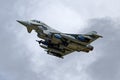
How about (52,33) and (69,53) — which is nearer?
(52,33)

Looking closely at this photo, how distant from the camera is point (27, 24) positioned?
11825 cm

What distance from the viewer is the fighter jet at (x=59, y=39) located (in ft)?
375

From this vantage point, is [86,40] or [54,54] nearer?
[86,40]

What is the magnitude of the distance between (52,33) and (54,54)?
31.1 ft

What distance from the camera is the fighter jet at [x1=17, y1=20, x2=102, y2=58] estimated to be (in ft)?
375

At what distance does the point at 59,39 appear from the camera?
11412 centimetres

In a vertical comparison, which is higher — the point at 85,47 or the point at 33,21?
the point at 33,21

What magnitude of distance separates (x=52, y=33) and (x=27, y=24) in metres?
7.81

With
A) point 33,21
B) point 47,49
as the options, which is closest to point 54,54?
point 47,49

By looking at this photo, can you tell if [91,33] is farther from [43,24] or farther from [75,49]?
[43,24]

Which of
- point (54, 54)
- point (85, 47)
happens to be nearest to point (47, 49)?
point (54, 54)

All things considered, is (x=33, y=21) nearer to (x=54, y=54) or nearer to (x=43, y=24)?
(x=43, y=24)

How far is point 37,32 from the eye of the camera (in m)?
118

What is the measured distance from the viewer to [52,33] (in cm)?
11450
